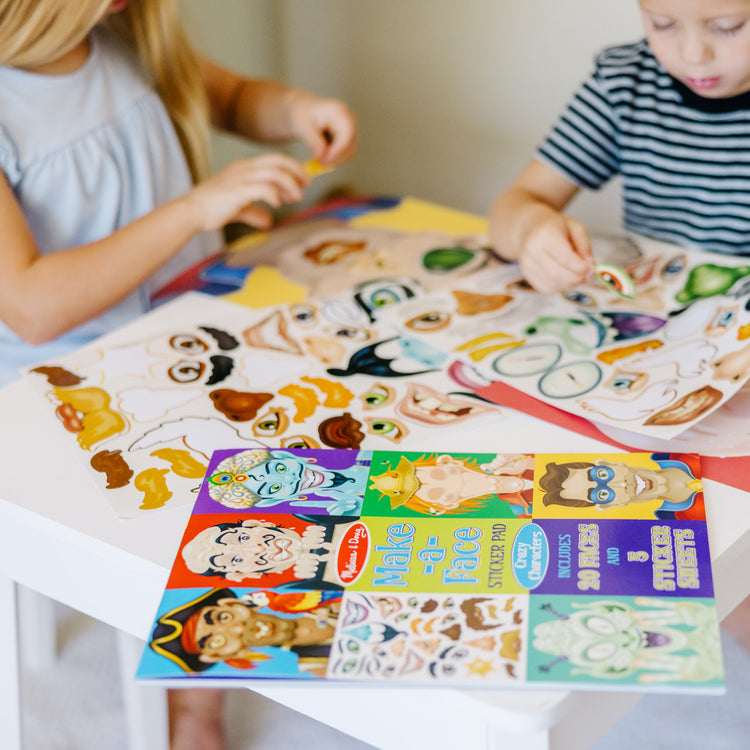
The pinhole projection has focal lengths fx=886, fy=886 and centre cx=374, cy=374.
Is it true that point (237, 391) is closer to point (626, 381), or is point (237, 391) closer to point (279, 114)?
point (626, 381)

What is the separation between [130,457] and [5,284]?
0.74ft

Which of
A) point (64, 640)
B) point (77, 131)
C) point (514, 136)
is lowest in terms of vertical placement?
point (64, 640)

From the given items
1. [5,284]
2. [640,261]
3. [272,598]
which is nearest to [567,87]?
[640,261]

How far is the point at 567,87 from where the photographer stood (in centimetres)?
108

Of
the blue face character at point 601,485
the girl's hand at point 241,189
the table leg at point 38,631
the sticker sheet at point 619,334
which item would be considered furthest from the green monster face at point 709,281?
the table leg at point 38,631

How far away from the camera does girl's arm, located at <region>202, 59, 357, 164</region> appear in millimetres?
848

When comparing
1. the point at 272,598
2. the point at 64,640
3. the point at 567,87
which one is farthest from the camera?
the point at 567,87

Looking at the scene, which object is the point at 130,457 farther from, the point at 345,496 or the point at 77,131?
the point at 77,131

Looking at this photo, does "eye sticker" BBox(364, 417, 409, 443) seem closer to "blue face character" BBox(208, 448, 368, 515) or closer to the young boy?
"blue face character" BBox(208, 448, 368, 515)

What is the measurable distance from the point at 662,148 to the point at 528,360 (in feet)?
1.07

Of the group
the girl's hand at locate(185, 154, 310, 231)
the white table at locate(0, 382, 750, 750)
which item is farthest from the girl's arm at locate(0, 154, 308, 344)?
the white table at locate(0, 382, 750, 750)

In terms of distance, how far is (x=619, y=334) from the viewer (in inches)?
24.7

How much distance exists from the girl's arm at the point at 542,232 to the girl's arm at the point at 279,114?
0.17m

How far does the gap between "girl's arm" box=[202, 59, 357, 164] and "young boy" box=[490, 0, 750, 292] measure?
17 centimetres
